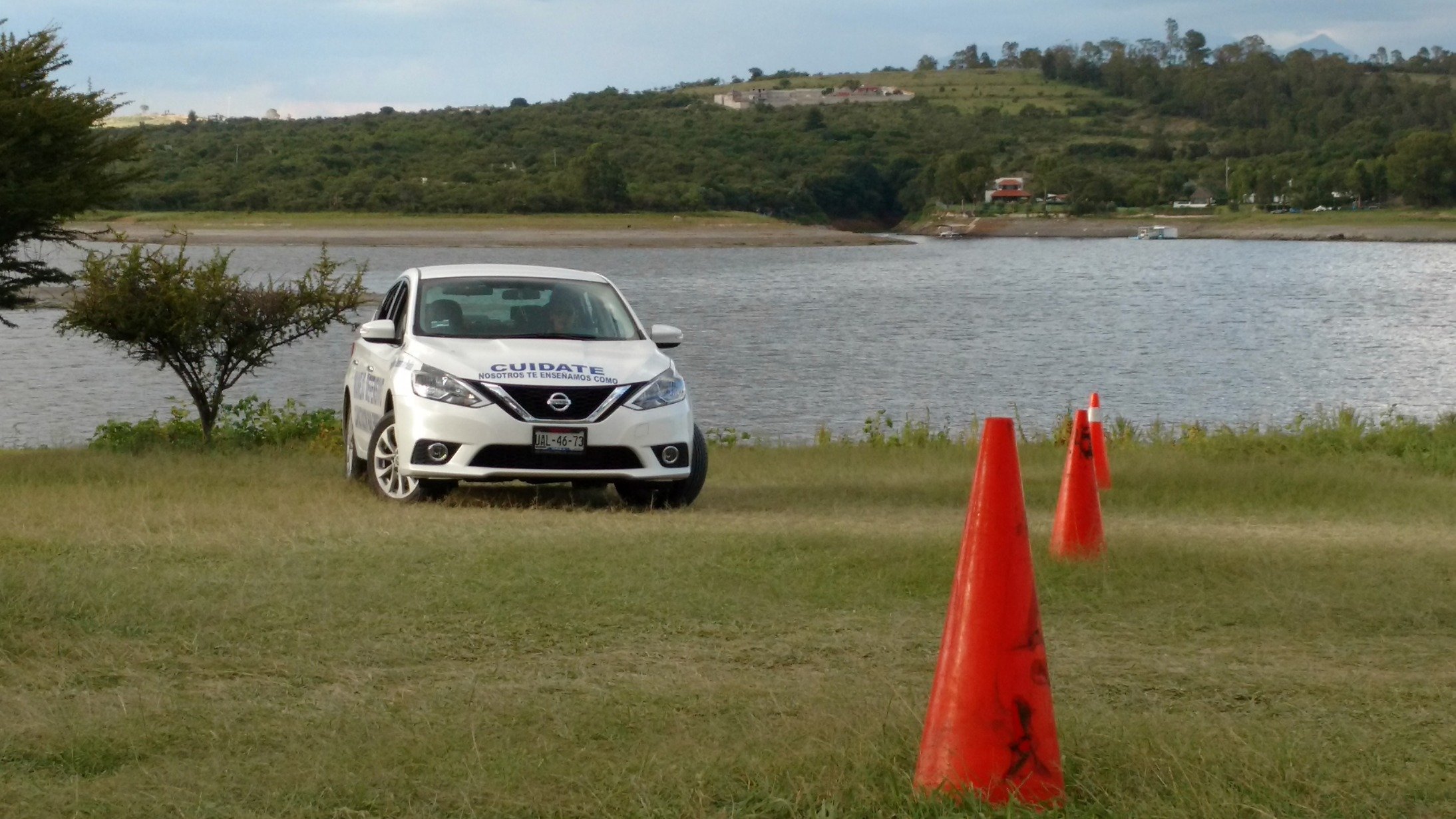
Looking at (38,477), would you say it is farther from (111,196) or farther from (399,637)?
(399,637)

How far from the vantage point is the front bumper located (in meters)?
10.3

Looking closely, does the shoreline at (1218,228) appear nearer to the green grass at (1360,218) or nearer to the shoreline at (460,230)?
the green grass at (1360,218)

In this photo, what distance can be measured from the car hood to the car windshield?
25 centimetres

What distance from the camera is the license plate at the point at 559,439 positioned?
34.0 feet

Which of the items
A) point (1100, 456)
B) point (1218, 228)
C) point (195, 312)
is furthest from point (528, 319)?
point (1218, 228)

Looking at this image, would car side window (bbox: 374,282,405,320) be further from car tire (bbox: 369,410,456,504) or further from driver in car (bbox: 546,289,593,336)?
car tire (bbox: 369,410,456,504)

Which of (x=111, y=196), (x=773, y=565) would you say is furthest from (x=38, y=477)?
(x=773, y=565)

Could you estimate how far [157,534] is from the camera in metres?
8.79

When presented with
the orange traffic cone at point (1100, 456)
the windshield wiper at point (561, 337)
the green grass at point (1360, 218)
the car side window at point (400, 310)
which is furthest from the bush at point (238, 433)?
the green grass at point (1360, 218)

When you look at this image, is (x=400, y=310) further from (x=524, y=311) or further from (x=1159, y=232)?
(x=1159, y=232)

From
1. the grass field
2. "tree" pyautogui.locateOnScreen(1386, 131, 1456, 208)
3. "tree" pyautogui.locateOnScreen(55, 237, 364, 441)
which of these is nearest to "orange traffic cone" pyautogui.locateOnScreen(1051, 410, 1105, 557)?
the grass field

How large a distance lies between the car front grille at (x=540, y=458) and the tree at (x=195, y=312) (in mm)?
6937

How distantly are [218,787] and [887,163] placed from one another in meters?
141

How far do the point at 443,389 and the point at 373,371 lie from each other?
1.49m
